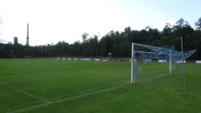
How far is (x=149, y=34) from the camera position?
109250 mm

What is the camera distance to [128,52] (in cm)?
10300

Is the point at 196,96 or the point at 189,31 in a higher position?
the point at 189,31

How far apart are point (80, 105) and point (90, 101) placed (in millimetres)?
824

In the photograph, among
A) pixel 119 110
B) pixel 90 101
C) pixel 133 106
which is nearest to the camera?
pixel 119 110

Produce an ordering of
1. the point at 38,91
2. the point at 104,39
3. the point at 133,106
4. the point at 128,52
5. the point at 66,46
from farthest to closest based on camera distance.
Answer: the point at 66,46, the point at 104,39, the point at 128,52, the point at 38,91, the point at 133,106

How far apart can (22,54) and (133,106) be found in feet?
411

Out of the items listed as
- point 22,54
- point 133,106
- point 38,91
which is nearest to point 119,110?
point 133,106

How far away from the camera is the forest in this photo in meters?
86.2

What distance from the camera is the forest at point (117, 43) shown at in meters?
86.2

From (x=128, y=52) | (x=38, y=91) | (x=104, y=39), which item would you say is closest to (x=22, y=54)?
(x=104, y=39)

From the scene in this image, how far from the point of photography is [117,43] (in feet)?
378

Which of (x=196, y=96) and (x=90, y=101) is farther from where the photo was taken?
(x=196, y=96)

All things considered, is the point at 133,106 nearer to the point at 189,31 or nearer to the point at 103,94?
the point at 103,94

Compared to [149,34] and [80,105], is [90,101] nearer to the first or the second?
[80,105]
